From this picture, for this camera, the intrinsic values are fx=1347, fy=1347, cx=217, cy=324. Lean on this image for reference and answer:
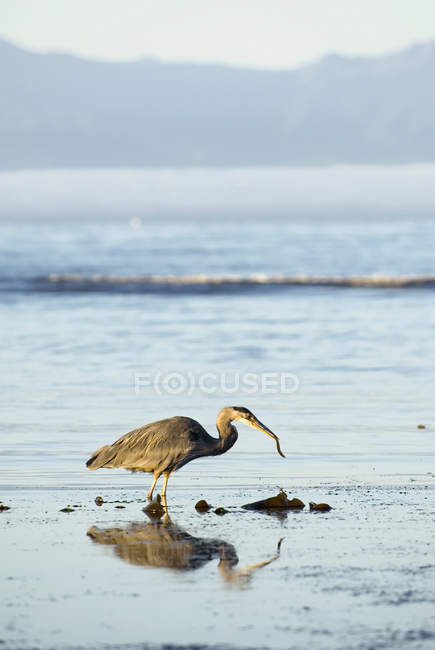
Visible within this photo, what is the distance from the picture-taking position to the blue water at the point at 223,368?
1411cm

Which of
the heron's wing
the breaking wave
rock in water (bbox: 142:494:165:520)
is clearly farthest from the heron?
the breaking wave

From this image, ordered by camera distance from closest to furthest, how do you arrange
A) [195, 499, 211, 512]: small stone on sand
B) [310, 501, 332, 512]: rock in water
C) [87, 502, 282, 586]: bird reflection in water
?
[87, 502, 282, 586]: bird reflection in water
[310, 501, 332, 512]: rock in water
[195, 499, 211, 512]: small stone on sand

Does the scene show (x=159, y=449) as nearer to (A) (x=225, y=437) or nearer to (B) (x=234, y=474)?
(A) (x=225, y=437)

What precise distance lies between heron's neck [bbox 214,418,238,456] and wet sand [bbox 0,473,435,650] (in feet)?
1.32

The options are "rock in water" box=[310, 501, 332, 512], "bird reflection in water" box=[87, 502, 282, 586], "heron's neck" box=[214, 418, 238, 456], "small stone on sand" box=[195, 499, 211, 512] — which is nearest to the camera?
"bird reflection in water" box=[87, 502, 282, 586]

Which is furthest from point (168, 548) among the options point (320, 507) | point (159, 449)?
point (159, 449)

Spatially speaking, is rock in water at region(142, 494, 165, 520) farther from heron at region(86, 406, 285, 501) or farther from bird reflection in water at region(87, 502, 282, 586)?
heron at region(86, 406, 285, 501)

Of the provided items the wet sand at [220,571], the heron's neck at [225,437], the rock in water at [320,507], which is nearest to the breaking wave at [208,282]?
the heron's neck at [225,437]

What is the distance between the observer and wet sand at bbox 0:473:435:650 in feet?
24.3

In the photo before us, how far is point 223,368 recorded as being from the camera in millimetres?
22656

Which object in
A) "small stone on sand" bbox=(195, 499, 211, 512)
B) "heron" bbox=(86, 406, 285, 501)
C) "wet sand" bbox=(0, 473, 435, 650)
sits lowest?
"wet sand" bbox=(0, 473, 435, 650)

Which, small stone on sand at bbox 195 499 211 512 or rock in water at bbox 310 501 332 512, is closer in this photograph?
rock in water at bbox 310 501 332 512

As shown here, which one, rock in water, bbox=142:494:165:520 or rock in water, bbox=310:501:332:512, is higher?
rock in water, bbox=310:501:332:512

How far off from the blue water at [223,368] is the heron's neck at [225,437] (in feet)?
2.38
